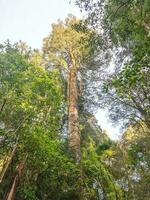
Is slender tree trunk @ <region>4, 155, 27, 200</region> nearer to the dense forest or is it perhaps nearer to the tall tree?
the dense forest

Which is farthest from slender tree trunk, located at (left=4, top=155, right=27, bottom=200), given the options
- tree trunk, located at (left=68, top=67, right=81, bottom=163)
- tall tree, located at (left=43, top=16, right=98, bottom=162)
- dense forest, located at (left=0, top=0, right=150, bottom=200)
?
→ tall tree, located at (left=43, top=16, right=98, bottom=162)

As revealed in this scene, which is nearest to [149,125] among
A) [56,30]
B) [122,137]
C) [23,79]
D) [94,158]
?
[122,137]

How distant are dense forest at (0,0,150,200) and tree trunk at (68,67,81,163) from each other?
0.05 m

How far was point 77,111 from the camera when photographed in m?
18.4

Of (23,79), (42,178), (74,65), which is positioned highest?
(74,65)

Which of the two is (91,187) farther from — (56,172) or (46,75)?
(46,75)

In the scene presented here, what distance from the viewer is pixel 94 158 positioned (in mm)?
14727

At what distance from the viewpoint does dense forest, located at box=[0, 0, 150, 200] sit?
10.4 m

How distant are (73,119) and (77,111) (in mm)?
1008

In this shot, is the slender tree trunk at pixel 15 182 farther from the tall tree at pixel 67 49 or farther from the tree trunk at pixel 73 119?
the tall tree at pixel 67 49

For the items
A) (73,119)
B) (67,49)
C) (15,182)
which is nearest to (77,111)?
(73,119)

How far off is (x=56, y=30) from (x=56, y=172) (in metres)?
14.6

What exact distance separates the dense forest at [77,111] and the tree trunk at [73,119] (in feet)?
0.17

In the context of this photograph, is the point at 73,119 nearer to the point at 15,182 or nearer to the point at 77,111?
the point at 77,111
